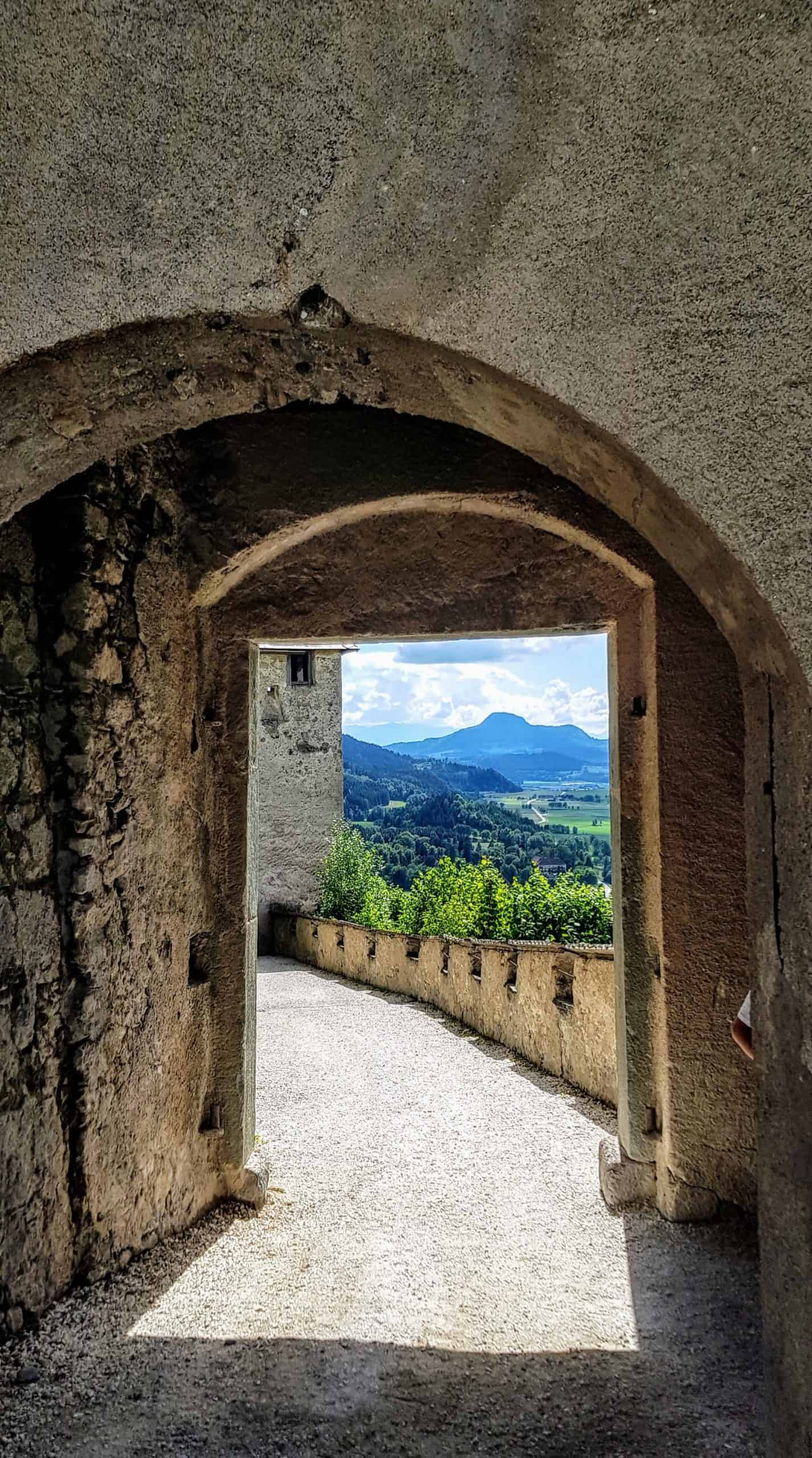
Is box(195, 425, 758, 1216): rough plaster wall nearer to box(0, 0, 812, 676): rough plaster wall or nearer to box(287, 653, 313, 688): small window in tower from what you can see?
box(0, 0, 812, 676): rough plaster wall

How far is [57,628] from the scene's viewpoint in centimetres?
279

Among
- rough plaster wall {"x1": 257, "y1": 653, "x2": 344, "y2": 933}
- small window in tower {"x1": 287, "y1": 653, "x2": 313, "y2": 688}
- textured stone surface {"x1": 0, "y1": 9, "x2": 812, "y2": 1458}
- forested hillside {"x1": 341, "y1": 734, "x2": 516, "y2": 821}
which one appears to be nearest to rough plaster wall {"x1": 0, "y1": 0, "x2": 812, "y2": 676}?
textured stone surface {"x1": 0, "y1": 9, "x2": 812, "y2": 1458}

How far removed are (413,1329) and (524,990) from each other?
333cm

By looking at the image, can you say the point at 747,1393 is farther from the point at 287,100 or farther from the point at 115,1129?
the point at 287,100

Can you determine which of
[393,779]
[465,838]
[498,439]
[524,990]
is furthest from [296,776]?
[393,779]

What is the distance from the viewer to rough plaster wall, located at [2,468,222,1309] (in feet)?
8.77

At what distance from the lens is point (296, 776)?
16500 mm

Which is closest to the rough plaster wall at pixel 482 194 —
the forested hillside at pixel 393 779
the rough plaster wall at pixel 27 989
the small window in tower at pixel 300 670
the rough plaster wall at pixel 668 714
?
the rough plaster wall at pixel 27 989

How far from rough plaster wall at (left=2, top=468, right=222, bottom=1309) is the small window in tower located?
1308 cm

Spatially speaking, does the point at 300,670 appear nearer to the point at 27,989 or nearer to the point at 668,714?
the point at 668,714

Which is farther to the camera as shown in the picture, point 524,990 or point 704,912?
point 524,990

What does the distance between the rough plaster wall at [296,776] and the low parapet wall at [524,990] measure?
A: 6.17 m

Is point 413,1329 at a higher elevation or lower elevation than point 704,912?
lower

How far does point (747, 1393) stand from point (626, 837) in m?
1.93
